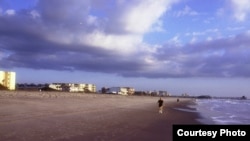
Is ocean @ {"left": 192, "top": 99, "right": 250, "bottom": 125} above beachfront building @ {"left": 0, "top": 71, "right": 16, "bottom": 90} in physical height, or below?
below

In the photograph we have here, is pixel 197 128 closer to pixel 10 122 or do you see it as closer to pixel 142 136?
pixel 142 136

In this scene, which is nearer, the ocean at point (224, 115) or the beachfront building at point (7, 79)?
the ocean at point (224, 115)

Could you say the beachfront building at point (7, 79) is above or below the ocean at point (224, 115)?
above

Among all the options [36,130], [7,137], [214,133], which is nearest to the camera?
[214,133]

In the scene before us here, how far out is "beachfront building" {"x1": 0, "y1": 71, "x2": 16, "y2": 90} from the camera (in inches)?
4072

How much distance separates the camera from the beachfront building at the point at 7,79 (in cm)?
10344

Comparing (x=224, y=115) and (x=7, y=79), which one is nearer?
(x=224, y=115)

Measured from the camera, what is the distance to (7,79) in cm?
10731

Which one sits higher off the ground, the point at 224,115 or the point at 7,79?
the point at 7,79

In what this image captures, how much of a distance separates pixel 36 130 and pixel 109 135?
3537mm

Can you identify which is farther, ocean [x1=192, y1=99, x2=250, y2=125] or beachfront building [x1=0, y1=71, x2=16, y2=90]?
beachfront building [x1=0, y1=71, x2=16, y2=90]

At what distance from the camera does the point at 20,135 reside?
14.7 metres

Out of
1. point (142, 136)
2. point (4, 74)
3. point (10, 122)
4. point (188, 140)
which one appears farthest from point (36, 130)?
point (4, 74)

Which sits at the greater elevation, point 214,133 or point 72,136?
point 214,133
